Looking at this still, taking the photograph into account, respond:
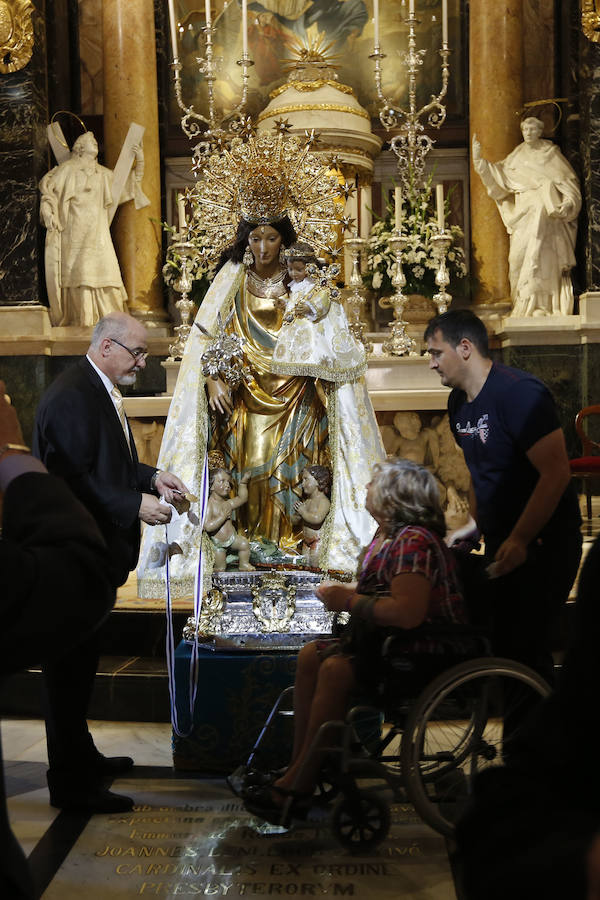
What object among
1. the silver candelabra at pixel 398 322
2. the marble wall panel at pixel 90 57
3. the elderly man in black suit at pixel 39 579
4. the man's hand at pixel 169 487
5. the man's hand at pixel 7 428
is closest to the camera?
the elderly man in black suit at pixel 39 579

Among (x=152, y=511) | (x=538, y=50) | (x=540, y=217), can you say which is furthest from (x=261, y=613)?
(x=538, y=50)

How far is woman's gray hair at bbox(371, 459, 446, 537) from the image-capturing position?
3.28 metres

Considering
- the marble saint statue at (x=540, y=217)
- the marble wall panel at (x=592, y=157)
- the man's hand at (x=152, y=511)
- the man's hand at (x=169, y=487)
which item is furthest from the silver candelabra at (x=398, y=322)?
the man's hand at (x=152, y=511)

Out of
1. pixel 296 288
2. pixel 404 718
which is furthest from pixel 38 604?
pixel 296 288

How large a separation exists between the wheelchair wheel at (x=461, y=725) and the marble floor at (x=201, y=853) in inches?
7.5

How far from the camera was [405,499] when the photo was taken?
329 centimetres

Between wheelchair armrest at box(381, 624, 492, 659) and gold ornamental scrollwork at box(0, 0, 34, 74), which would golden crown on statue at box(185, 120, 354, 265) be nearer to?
wheelchair armrest at box(381, 624, 492, 659)

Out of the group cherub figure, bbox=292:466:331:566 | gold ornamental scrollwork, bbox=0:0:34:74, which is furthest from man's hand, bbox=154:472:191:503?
gold ornamental scrollwork, bbox=0:0:34:74

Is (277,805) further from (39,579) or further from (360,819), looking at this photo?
(39,579)

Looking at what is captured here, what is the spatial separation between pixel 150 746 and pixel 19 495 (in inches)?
127

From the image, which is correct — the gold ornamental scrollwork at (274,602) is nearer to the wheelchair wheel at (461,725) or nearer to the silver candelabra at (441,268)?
the wheelchair wheel at (461,725)

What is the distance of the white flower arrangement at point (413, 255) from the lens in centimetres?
855

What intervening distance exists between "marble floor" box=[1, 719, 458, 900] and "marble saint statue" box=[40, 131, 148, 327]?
19.4 feet

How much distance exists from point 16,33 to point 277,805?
785 cm
